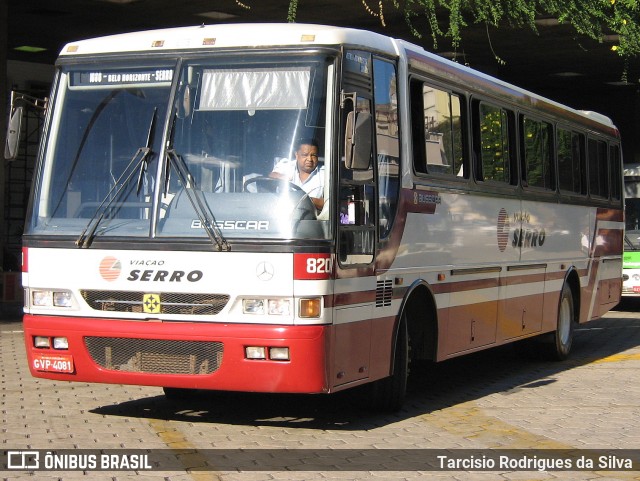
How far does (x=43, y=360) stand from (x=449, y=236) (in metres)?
3.83

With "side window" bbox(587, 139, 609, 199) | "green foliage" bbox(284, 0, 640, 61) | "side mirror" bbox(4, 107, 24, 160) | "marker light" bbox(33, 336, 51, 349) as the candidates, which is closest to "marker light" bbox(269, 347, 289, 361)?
"marker light" bbox(33, 336, 51, 349)

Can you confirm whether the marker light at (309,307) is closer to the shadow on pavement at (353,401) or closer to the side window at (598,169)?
the shadow on pavement at (353,401)

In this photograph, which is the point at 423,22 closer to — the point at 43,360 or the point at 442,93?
the point at 442,93

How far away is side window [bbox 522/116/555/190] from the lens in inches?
533

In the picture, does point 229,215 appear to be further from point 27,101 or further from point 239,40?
point 27,101

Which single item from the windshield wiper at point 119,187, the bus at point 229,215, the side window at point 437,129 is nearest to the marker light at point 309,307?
the bus at point 229,215

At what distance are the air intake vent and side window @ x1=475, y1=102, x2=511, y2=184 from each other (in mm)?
2635

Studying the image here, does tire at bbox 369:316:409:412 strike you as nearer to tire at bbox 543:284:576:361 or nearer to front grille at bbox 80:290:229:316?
front grille at bbox 80:290:229:316

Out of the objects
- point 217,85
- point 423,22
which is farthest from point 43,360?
point 423,22

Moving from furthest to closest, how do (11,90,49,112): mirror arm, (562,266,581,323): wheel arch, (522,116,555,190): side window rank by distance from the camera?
(562,266,581,323): wheel arch
(522,116,555,190): side window
(11,90,49,112): mirror arm

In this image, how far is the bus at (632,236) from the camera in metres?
23.5

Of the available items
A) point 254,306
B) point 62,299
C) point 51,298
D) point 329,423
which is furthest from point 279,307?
point 51,298

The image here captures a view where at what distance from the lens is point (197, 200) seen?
8.78 metres

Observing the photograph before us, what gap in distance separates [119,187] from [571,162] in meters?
7.82
